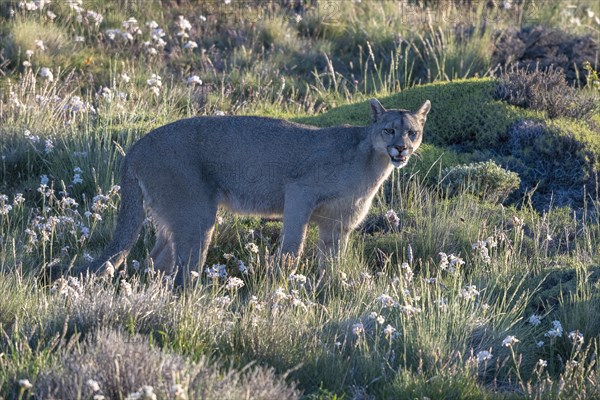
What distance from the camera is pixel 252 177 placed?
805cm

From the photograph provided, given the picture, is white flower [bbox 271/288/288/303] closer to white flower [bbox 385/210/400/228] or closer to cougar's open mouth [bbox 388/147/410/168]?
cougar's open mouth [bbox 388/147/410/168]

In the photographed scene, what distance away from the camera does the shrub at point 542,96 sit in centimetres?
1101

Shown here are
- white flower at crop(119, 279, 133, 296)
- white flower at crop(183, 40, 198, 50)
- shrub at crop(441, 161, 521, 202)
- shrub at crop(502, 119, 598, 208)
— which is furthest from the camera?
white flower at crop(183, 40, 198, 50)

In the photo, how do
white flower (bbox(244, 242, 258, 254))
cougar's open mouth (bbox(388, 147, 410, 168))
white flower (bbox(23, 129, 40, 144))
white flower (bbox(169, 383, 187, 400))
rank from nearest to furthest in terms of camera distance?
white flower (bbox(169, 383, 187, 400))
white flower (bbox(244, 242, 258, 254))
cougar's open mouth (bbox(388, 147, 410, 168))
white flower (bbox(23, 129, 40, 144))

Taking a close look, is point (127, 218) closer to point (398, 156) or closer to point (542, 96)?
point (398, 156)

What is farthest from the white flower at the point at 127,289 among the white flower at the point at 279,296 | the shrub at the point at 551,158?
the shrub at the point at 551,158

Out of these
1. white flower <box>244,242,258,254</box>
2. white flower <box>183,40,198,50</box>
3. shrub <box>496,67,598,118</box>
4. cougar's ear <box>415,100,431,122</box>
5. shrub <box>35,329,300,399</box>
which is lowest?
white flower <box>244,242,258,254</box>

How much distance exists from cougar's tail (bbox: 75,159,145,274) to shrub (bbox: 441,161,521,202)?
10.8 ft

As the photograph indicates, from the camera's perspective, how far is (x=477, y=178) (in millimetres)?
9766

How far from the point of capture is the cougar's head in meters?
7.90

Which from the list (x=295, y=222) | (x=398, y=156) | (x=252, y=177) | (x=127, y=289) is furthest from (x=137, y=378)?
(x=398, y=156)

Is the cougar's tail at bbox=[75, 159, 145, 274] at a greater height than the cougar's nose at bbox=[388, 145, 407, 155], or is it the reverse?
the cougar's nose at bbox=[388, 145, 407, 155]

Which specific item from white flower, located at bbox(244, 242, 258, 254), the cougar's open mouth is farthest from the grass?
the cougar's open mouth

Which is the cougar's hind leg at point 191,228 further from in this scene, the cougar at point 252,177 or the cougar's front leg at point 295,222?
the cougar's front leg at point 295,222
